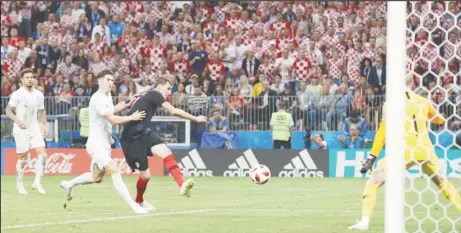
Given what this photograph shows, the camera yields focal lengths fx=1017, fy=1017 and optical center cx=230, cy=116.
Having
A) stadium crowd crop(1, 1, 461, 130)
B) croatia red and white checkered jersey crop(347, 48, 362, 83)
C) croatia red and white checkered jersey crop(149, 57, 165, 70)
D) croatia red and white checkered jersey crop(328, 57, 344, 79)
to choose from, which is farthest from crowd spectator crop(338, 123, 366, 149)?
croatia red and white checkered jersey crop(149, 57, 165, 70)

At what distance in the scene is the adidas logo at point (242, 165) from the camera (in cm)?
2439

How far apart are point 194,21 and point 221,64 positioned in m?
2.54

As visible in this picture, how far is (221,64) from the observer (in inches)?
1043

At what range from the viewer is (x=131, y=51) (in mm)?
27891

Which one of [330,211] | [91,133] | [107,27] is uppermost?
[107,27]

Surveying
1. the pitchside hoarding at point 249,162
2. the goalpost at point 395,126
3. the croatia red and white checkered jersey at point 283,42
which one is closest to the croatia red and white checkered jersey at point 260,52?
the croatia red and white checkered jersey at point 283,42

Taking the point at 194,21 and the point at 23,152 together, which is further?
the point at 194,21

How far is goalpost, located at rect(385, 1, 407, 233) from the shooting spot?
24.8 feet

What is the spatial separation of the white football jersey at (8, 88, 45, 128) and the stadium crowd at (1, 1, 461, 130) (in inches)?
273

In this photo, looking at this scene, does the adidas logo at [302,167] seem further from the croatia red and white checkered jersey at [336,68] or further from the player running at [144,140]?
the player running at [144,140]

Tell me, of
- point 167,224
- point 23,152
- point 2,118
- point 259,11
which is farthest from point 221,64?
point 167,224

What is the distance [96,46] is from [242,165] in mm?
6234

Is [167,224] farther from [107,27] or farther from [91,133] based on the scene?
[107,27]

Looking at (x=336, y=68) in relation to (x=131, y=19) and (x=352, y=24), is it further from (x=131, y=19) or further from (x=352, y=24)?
(x=131, y=19)
